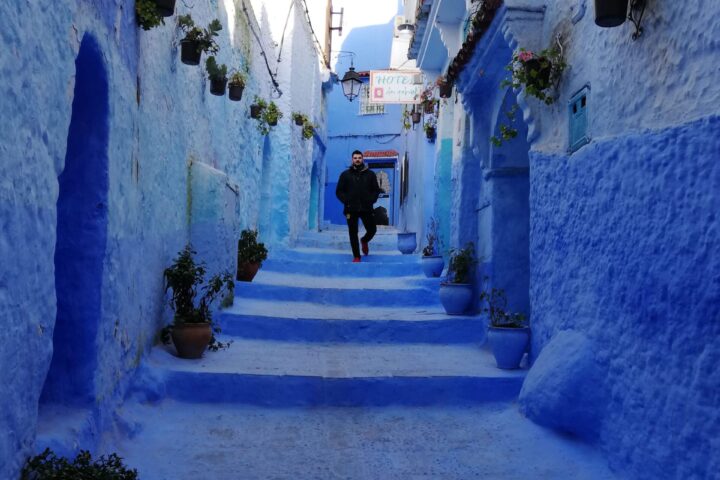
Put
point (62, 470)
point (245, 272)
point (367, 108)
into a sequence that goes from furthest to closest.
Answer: point (367, 108), point (245, 272), point (62, 470)

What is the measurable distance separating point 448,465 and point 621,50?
9.01 feet

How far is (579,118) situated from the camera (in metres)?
4.75

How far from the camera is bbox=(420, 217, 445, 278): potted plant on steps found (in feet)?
30.9

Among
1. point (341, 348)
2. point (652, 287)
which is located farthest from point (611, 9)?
point (341, 348)

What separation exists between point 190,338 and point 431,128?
6554 mm

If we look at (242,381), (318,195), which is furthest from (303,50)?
(242,381)

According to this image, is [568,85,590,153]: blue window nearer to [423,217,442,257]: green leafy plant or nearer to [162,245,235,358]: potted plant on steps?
[162,245,235,358]: potted plant on steps

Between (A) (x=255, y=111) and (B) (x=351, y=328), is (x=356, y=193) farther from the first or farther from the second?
(B) (x=351, y=328)

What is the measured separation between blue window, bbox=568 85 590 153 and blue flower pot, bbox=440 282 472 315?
2828 mm

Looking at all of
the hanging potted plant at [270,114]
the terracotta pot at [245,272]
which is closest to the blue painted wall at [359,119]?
the hanging potted plant at [270,114]

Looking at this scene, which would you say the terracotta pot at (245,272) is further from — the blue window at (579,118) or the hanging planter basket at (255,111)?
the blue window at (579,118)

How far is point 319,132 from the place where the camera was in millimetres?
17516

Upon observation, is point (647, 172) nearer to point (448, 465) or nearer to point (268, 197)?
point (448, 465)

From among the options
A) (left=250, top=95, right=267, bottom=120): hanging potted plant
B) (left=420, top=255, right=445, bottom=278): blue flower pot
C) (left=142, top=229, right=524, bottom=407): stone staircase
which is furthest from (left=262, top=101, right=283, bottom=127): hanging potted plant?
(left=420, top=255, right=445, bottom=278): blue flower pot
